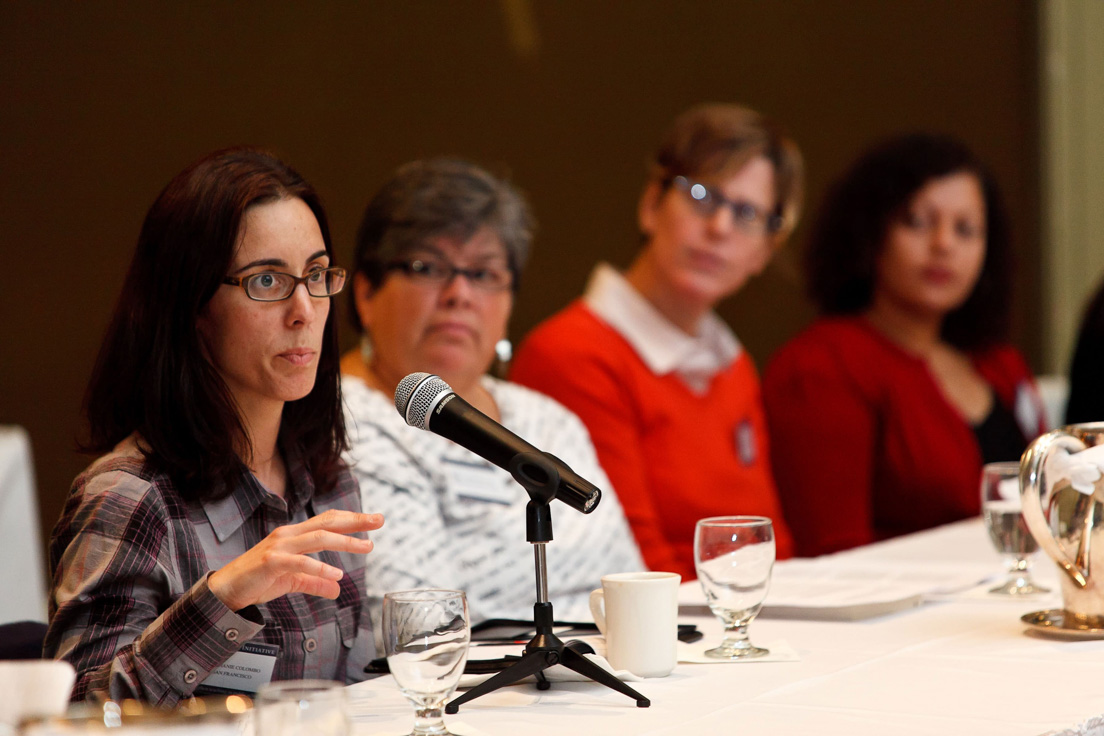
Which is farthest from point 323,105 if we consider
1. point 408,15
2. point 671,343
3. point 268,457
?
point 268,457

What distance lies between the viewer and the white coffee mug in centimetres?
115

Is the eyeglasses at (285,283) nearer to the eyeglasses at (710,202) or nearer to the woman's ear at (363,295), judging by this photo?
the woman's ear at (363,295)

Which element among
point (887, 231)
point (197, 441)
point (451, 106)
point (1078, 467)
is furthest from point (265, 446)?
point (451, 106)

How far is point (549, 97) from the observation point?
3990mm

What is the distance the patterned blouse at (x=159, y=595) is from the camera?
1087 millimetres

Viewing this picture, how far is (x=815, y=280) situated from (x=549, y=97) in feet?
4.43

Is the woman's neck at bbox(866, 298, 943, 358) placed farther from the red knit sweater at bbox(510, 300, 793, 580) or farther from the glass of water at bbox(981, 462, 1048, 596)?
the glass of water at bbox(981, 462, 1048, 596)

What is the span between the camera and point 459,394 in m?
1.95

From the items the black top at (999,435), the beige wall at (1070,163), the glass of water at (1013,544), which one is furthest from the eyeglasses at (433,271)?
the beige wall at (1070,163)

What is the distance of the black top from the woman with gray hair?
1.20m

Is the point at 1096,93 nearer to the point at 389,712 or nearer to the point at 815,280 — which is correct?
the point at 815,280

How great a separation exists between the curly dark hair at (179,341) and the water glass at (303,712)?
20.6 inches

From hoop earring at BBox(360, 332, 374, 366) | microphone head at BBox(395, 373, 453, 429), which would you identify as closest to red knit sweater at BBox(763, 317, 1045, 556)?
hoop earring at BBox(360, 332, 374, 366)

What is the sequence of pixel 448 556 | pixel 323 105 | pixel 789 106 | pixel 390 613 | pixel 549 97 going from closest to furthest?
pixel 390 613 < pixel 448 556 < pixel 323 105 < pixel 549 97 < pixel 789 106
